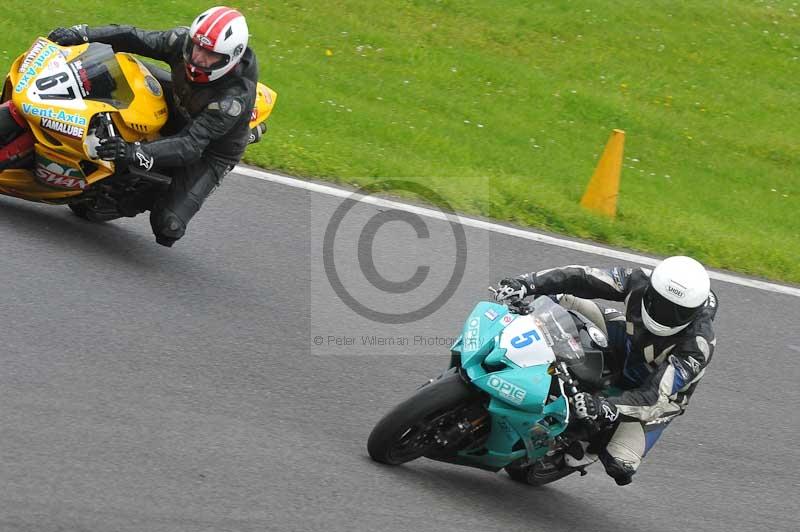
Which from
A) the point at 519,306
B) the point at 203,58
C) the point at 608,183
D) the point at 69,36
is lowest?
the point at 608,183

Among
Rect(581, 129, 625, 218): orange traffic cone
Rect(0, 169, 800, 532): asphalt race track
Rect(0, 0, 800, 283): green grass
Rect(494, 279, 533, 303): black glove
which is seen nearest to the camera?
Rect(0, 169, 800, 532): asphalt race track

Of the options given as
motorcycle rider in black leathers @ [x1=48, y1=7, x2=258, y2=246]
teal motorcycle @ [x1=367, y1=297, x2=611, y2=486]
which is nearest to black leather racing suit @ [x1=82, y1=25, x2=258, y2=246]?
motorcycle rider in black leathers @ [x1=48, y1=7, x2=258, y2=246]

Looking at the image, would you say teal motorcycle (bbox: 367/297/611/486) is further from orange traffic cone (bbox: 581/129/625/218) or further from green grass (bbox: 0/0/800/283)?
orange traffic cone (bbox: 581/129/625/218)

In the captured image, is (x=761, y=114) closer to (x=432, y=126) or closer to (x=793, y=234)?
(x=793, y=234)

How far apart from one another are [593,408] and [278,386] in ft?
5.98

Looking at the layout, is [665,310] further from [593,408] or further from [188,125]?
[188,125]

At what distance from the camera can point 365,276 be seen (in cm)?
806

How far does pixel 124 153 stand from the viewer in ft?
21.9

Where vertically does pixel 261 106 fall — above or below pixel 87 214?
above

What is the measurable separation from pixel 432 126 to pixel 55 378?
22.6 ft

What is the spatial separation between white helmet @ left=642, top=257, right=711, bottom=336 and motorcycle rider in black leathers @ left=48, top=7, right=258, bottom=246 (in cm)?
302

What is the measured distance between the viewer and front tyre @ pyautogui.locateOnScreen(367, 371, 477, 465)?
5082mm

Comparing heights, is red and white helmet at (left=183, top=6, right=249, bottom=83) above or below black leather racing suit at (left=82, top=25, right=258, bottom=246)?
above

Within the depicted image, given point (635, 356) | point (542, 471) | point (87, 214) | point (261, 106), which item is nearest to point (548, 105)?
point (261, 106)
